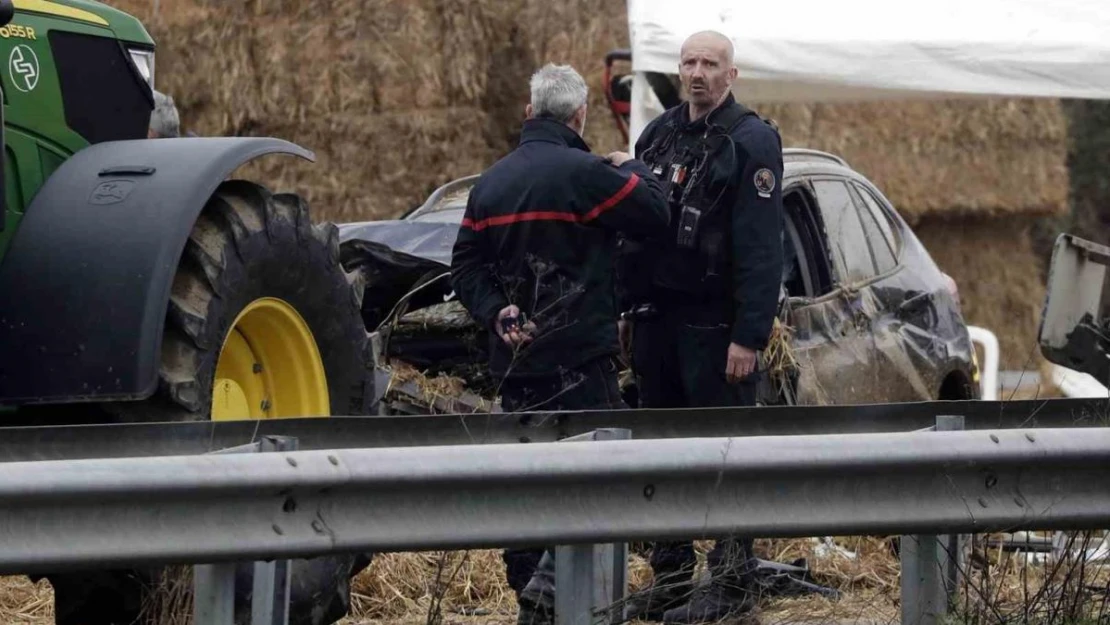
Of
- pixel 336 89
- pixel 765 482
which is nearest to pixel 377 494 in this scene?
pixel 765 482

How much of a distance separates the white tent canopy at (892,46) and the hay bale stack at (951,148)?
11.4 feet

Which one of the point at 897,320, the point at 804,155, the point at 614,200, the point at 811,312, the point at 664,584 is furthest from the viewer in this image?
the point at 804,155

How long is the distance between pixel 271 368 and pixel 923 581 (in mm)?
2242

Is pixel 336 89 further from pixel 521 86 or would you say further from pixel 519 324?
pixel 519 324

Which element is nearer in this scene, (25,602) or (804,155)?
(25,602)

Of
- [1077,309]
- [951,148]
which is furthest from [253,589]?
[951,148]

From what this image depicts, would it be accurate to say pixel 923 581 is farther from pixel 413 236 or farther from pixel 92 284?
pixel 413 236

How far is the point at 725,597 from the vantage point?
516 cm

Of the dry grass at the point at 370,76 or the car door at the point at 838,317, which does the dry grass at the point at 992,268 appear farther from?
the car door at the point at 838,317

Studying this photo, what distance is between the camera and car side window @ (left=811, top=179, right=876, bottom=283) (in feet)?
25.3

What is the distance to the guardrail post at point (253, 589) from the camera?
347 cm

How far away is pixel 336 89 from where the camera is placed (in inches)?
465

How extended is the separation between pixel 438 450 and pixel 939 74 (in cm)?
685

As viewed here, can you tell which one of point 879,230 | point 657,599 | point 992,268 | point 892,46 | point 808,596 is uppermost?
point 892,46
